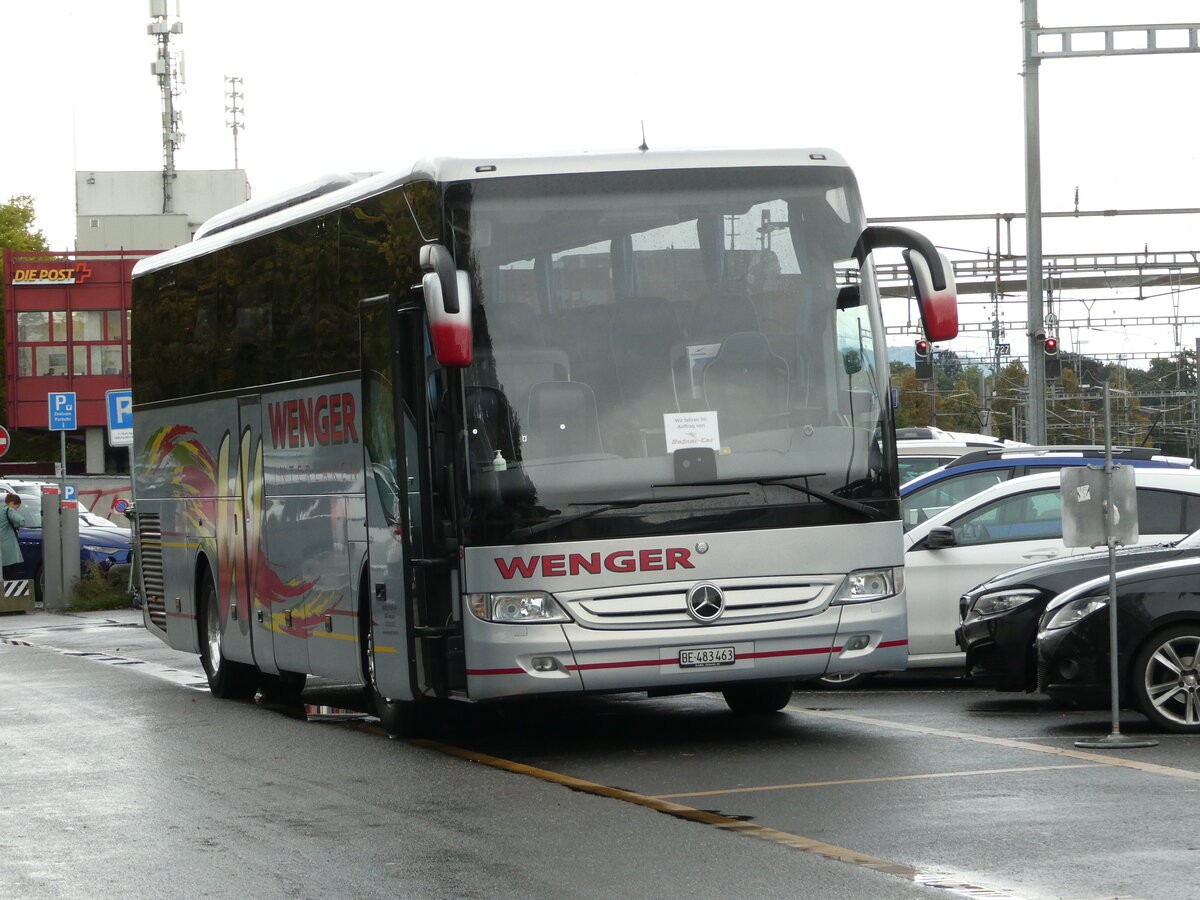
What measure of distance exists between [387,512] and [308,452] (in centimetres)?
175

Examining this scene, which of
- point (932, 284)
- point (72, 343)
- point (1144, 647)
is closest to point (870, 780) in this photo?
point (1144, 647)

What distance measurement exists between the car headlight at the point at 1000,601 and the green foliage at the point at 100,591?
19606 millimetres

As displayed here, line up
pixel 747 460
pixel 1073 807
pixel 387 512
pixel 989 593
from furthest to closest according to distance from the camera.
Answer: pixel 989 593, pixel 387 512, pixel 747 460, pixel 1073 807

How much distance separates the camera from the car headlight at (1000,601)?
41.2 ft

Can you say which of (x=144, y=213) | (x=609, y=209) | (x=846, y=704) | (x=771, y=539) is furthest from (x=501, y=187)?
(x=144, y=213)

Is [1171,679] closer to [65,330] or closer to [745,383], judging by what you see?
[745,383]

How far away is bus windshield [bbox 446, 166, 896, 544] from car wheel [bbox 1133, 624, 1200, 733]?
1.74 meters

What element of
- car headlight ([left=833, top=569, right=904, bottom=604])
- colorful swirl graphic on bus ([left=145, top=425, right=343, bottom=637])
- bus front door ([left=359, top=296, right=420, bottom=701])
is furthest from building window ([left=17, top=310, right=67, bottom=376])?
car headlight ([left=833, top=569, right=904, bottom=604])

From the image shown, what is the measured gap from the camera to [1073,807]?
858cm

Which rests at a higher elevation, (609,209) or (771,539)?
(609,209)

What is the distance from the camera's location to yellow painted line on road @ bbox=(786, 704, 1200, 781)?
965 centimetres

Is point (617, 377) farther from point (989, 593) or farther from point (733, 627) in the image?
point (989, 593)

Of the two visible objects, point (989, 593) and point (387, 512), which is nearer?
point (387, 512)

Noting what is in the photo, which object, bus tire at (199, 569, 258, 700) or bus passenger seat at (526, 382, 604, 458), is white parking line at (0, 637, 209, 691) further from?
bus passenger seat at (526, 382, 604, 458)
